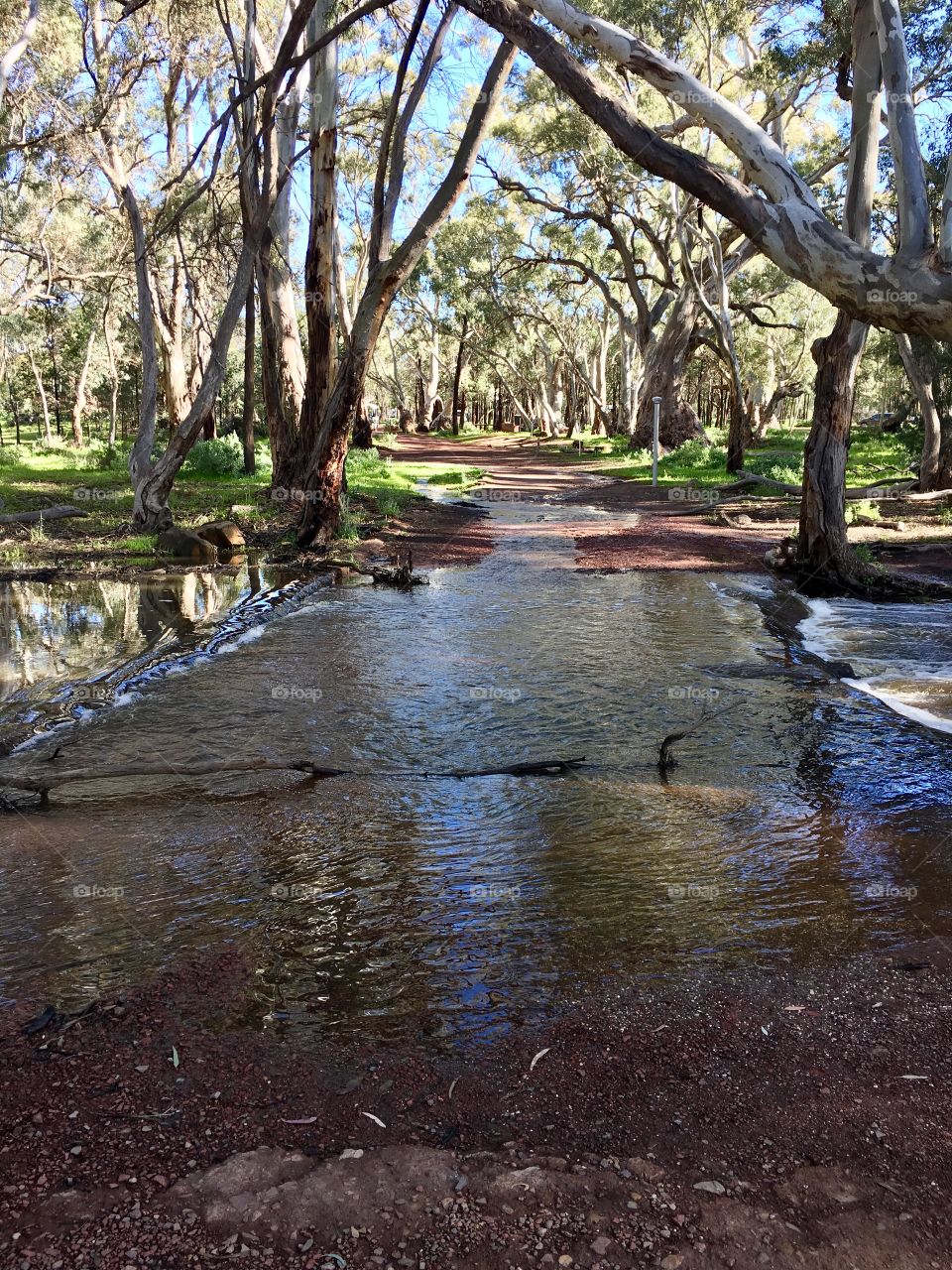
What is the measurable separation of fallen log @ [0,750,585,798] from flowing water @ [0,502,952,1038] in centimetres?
8

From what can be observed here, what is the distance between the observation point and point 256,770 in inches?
253

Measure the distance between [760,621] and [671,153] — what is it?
6.29 metres

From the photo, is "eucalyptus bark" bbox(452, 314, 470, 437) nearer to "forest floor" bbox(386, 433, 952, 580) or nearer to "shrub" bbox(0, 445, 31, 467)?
"forest floor" bbox(386, 433, 952, 580)

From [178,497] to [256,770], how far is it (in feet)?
49.5

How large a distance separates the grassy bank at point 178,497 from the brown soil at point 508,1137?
1121 centimetres

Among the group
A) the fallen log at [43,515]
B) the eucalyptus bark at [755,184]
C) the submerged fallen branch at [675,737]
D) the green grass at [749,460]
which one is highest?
the eucalyptus bark at [755,184]

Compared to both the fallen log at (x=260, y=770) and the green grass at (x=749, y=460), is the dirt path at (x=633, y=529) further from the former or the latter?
the fallen log at (x=260, y=770)

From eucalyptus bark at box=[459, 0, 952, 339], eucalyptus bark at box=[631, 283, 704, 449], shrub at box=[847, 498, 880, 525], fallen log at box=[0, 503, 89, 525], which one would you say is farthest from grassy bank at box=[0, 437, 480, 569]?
eucalyptus bark at box=[459, 0, 952, 339]

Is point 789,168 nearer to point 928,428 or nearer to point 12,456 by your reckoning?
point 928,428

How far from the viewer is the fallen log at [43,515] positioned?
16.5m

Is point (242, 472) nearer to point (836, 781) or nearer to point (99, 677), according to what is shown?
point (99, 677)

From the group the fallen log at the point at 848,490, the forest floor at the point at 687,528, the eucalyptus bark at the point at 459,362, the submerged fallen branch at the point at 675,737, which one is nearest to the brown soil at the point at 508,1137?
the submerged fallen branch at the point at 675,737

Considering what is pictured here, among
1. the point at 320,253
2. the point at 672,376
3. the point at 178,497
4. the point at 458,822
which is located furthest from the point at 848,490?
the point at 458,822

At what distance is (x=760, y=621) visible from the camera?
36.4 feet
